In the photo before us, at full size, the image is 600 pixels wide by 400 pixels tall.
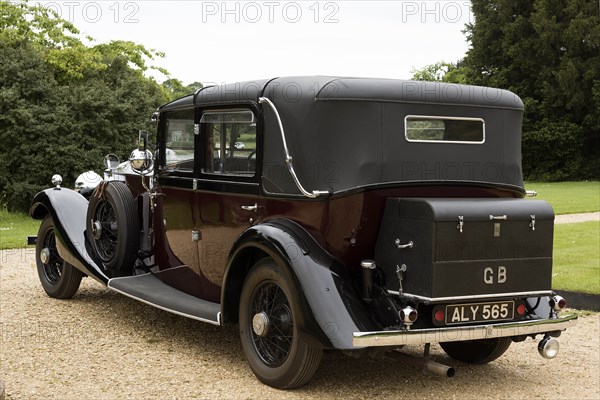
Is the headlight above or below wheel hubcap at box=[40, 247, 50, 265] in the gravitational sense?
above

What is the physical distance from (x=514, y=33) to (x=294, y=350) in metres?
34.7

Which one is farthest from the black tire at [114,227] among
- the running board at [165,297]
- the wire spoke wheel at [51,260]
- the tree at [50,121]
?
the tree at [50,121]

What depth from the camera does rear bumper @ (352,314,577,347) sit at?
4758 millimetres

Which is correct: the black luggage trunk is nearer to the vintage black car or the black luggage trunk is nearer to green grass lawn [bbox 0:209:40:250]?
Result: the vintage black car

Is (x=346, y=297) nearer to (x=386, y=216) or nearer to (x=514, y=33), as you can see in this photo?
(x=386, y=216)

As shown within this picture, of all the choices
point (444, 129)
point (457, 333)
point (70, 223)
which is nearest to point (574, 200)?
point (70, 223)

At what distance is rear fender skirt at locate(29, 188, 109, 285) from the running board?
1.11 ft

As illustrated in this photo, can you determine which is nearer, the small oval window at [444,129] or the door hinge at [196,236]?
the small oval window at [444,129]

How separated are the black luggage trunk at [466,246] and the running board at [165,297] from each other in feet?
4.58

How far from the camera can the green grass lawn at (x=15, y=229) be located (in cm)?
1280

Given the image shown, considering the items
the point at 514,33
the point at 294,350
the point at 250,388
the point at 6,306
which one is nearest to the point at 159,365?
the point at 250,388

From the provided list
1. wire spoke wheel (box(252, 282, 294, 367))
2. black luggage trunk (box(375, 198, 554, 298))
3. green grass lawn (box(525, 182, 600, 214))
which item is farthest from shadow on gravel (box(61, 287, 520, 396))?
green grass lawn (box(525, 182, 600, 214))

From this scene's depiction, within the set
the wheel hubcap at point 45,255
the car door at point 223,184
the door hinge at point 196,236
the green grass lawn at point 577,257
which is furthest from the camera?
the green grass lawn at point 577,257

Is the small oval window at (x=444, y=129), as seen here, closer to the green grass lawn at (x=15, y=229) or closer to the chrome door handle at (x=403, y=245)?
the chrome door handle at (x=403, y=245)
